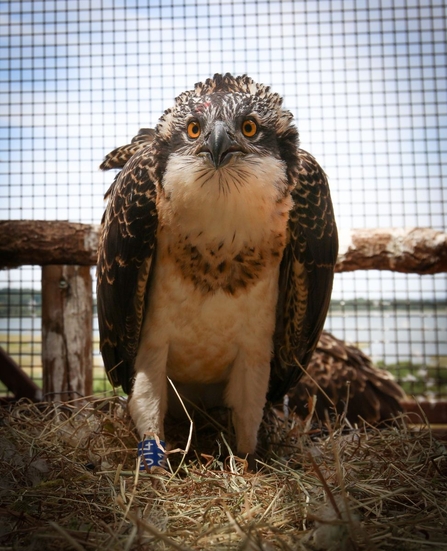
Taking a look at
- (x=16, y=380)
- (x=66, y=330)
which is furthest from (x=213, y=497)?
(x=16, y=380)

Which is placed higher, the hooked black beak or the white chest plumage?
the hooked black beak

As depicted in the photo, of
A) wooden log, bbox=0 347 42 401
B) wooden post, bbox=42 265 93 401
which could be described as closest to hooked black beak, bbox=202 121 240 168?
wooden post, bbox=42 265 93 401

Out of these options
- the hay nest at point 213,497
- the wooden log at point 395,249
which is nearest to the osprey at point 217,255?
the hay nest at point 213,497

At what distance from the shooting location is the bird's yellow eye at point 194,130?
8.03 feet

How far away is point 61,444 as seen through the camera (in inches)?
107

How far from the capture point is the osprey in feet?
7.93

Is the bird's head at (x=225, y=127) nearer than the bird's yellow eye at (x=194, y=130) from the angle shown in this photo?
Yes

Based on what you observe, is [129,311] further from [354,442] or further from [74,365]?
[74,365]

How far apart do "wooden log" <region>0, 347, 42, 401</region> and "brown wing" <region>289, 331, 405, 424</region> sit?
2.25m

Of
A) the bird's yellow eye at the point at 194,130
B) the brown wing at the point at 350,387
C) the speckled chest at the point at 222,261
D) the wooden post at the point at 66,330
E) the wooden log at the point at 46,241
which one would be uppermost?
the bird's yellow eye at the point at 194,130

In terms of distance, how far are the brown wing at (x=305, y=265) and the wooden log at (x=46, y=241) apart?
1829 millimetres

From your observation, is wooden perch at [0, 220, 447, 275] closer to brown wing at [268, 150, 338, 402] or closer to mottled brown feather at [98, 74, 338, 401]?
mottled brown feather at [98, 74, 338, 401]

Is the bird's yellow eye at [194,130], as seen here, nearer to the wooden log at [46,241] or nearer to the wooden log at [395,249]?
the wooden log at [46,241]

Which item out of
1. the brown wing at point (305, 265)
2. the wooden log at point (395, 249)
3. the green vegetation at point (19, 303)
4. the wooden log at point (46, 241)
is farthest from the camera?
the green vegetation at point (19, 303)
